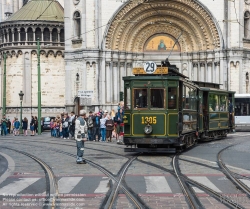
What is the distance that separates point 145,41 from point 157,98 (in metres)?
30.2

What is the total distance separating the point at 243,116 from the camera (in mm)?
41156

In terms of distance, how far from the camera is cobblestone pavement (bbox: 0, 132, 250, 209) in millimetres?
10970

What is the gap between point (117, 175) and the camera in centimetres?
1513

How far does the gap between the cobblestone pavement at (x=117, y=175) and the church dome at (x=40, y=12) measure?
35.0 meters

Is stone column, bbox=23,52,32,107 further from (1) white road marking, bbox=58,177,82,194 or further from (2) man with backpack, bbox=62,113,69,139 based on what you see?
(1) white road marking, bbox=58,177,82,194

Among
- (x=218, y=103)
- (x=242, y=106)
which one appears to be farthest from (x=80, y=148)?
(x=242, y=106)

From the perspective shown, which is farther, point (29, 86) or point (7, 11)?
point (7, 11)

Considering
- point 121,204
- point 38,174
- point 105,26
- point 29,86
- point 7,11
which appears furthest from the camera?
point 7,11

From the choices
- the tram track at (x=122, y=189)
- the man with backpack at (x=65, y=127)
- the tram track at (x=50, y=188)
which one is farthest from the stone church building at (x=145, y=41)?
the tram track at (x=122, y=189)

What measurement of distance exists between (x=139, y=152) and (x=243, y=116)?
19.6 meters

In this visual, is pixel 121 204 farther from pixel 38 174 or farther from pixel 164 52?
pixel 164 52

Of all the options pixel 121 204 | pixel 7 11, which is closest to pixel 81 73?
pixel 7 11

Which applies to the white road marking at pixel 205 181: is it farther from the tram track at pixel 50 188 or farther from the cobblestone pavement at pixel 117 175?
the tram track at pixel 50 188

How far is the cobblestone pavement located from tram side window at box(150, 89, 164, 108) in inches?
71.2
